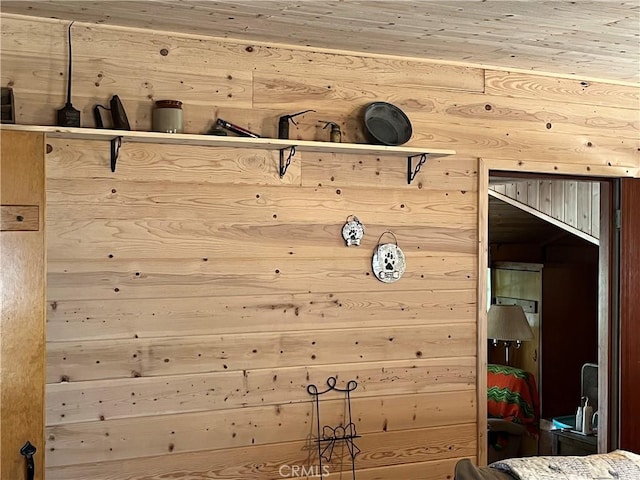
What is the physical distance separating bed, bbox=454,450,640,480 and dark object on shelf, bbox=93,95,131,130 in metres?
1.65

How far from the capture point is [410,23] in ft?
9.68

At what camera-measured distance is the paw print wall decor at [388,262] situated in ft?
11.3

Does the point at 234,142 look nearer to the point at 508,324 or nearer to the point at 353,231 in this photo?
the point at 353,231

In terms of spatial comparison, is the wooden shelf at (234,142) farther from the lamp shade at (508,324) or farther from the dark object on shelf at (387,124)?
the lamp shade at (508,324)

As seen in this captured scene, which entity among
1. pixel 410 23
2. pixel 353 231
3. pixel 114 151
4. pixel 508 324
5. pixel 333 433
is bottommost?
pixel 333 433

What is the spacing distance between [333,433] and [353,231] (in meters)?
0.84

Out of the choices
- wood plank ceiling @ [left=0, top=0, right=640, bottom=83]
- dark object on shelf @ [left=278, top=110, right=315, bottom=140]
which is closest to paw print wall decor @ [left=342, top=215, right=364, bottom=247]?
dark object on shelf @ [left=278, top=110, right=315, bottom=140]

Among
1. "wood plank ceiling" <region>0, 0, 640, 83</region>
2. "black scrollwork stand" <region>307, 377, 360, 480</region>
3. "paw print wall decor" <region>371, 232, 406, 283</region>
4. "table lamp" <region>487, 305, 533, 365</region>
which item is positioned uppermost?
"wood plank ceiling" <region>0, 0, 640, 83</region>

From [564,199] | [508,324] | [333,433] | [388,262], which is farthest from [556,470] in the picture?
[508,324]

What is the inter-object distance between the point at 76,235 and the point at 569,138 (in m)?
2.33

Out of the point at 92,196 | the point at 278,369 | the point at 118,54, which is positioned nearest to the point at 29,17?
the point at 118,54

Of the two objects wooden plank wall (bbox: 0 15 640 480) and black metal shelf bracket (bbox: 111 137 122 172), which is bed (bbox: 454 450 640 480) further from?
black metal shelf bracket (bbox: 111 137 122 172)

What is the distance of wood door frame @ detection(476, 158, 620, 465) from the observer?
3.65 meters

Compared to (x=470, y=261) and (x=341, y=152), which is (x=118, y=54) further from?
(x=470, y=261)
